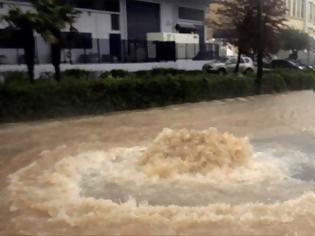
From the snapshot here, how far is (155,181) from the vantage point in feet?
27.0

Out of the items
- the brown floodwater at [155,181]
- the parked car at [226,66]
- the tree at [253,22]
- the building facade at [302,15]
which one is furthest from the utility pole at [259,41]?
the building facade at [302,15]

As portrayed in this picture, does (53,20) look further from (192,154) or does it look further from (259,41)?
(192,154)

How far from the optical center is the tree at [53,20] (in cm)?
1811

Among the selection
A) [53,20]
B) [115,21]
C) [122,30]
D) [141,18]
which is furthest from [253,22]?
[53,20]

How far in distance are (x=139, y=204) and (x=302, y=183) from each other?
2712mm

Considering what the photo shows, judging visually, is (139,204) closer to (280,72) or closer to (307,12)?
(280,72)

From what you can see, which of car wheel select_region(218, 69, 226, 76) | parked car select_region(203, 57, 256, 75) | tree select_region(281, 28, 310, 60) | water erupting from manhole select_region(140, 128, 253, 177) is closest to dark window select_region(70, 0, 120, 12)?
parked car select_region(203, 57, 256, 75)

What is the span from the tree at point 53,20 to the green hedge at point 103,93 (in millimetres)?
1359

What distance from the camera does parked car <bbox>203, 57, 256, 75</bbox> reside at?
32.9 metres

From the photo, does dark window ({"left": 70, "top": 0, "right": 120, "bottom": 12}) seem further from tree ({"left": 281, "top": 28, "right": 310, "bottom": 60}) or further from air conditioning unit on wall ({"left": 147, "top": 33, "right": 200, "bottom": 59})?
tree ({"left": 281, "top": 28, "right": 310, "bottom": 60})

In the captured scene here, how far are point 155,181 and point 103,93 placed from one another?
9233 mm

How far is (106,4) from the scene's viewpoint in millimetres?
31219

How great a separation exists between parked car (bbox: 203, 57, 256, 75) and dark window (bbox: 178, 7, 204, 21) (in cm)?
504

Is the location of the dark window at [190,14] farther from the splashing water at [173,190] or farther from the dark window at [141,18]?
the splashing water at [173,190]
